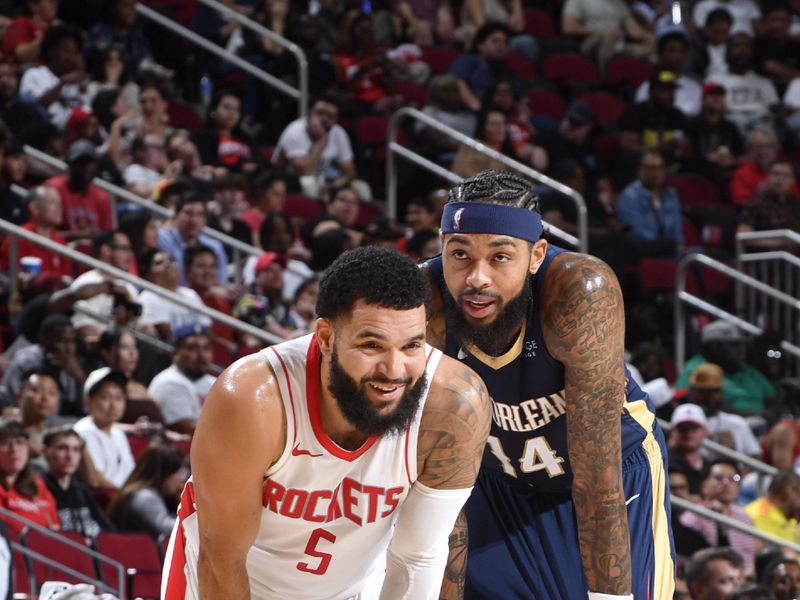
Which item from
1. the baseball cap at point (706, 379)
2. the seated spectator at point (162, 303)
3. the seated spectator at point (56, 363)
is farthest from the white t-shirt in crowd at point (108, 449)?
the baseball cap at point (706, 379)

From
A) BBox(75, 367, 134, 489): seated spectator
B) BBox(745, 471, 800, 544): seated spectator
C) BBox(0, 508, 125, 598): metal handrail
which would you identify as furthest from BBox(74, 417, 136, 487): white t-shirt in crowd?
BBox(745, 471, 800, 544): seated spectator

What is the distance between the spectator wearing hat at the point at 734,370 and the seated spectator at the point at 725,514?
1.91 metres

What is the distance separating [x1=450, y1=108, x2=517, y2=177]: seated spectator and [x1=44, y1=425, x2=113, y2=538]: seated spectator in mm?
5238

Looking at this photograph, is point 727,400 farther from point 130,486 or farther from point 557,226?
point 130,486

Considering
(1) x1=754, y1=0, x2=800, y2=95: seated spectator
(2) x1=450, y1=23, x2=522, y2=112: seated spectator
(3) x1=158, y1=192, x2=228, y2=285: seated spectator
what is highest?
(1) x1=754, y1=0, x2=800, y2=95: seated spectator

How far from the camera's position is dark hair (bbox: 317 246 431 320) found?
3.39 metres

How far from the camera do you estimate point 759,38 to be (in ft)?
48.2

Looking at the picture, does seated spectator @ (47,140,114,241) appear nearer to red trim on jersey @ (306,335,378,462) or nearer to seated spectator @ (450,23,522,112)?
seated spectator @ (450,23,522,112)

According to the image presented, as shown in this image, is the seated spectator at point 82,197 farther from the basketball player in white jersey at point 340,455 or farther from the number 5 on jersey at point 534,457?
the basketball player in white jersey at point 340,455

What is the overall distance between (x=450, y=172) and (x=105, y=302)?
369cm

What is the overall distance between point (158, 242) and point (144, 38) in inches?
123

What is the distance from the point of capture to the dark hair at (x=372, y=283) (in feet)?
11.1

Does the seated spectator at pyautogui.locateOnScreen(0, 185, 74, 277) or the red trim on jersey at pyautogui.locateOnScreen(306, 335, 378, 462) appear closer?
the red trim on jersey at pyautogui.locateOnScreen(306, 335, 378, 462)

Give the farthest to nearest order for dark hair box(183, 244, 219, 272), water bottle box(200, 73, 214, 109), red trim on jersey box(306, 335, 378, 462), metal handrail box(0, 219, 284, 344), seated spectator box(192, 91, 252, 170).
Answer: water bottle box(200, 73, 214, 109) → seated spectator box(192, 91, 252, 170) → dark hair box(183, 244, 219, 272) → metal handrail box(0, 219, 284, 344) → red trim on jersey box(306, 335, 378, 462)
